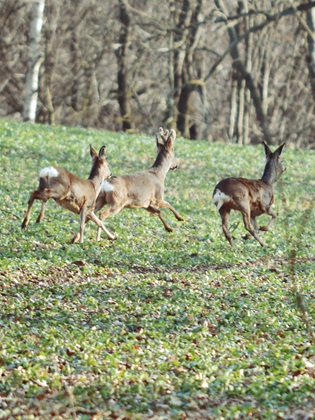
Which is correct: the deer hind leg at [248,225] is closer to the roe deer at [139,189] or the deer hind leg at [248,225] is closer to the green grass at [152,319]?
the green grass at [152,319]

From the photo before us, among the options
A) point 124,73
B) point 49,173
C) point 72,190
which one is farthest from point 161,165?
point 124,73

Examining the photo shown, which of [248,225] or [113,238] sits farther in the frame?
[248,225]

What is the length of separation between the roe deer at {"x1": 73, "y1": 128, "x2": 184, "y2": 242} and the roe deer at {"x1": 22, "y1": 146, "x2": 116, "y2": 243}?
204 mm

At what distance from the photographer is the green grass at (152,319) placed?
7.32 m

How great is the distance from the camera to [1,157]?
21016 millimetres

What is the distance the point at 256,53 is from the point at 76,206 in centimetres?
3223

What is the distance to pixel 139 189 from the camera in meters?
14.5

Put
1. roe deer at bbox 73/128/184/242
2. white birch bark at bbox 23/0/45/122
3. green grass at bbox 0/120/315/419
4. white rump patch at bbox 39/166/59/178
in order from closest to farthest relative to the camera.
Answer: green grass at bbox 0/120/315/419 < white rump patch at bbox 39/166/59/178 < roe deer at bbox 73/128/184/242 < white birch bark at bbox 23/0/45/122

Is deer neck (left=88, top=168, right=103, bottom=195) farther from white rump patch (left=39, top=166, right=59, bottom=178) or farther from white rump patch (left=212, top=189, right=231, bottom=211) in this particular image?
white rump patch (left=212, top=189, right=231, bottom=211)

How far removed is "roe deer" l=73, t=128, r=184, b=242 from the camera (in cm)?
1408

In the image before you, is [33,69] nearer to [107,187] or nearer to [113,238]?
[107,187]

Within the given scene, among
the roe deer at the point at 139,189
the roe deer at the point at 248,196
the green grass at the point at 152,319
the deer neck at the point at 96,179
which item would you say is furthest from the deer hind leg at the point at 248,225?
the deer neck at the point at 96,179

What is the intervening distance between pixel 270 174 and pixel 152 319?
6023 millimetres

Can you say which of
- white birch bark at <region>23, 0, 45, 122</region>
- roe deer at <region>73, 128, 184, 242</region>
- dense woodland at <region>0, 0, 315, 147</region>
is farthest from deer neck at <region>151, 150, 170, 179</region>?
dense woodland at <region>0, 0, 315, 147</region>
